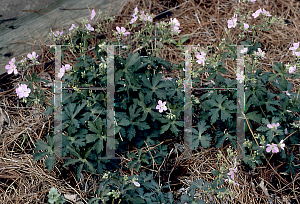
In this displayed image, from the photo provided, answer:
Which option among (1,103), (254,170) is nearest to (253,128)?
(254,170)

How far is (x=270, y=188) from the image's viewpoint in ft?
7.71

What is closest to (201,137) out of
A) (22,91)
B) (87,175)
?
(87,175)

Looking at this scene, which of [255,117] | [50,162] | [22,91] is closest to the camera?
[50,162]

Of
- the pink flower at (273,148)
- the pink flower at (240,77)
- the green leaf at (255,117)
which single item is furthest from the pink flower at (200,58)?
the pink flower at (273,148)

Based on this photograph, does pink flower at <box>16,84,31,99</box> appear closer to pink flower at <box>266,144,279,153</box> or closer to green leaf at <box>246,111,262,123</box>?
green leaf at <box>246,111,262,123</box>

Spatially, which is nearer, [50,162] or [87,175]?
[50,162]

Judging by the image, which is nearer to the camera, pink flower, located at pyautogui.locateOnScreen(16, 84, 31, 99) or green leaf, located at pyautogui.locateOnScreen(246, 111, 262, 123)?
pink flower, located at pyautogui.locateOnScreen(16, 84, 31, 99)

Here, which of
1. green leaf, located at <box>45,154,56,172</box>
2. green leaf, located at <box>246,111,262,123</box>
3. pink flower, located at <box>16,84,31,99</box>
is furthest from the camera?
green leaf, located at <box>246,111,262,123</box>

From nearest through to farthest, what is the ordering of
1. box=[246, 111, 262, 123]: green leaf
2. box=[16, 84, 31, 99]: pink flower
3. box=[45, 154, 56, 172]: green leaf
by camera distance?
box=[45, 154, 56, 172]: green leaf, box=[16, 84, 31, 99]: pink flower, box=[246, 111, 262, 123]: green leaf

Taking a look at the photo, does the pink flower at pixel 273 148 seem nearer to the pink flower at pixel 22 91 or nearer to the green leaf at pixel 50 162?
the green leaf at pixel 50 162

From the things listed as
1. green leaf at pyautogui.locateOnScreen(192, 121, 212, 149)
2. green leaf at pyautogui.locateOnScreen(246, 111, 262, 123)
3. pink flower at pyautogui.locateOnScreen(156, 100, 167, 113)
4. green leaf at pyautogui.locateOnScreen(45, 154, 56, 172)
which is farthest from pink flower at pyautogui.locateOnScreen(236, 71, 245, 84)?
green leaf at pyautogui.locateOnScreen(45, 154, 56, 172)

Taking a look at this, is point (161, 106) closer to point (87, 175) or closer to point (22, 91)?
point (87, 175)

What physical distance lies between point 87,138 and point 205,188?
1074 millimetres

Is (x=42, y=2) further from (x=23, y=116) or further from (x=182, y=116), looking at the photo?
(x=182, y=116)
